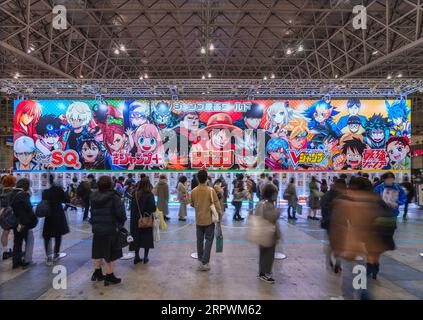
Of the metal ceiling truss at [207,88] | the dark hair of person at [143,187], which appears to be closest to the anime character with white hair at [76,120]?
the metal ceiling truss at [207,88]

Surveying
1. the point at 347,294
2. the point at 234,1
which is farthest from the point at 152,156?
the point at 347,294

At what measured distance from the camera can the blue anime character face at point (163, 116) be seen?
13984 mm

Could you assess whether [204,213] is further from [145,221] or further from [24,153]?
[24,153]

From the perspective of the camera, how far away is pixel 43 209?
15.9 feet

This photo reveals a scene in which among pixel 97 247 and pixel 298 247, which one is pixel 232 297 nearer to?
pixel 97 247

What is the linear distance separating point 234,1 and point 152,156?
27.0 ft

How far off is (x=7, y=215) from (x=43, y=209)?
66 centimetres

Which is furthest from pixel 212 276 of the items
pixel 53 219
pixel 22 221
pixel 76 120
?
pixel 76 120

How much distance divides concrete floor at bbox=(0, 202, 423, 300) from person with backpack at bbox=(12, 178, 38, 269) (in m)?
0.23

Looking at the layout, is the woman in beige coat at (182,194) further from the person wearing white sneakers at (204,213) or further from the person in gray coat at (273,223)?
the person in gray coat at (273,223)

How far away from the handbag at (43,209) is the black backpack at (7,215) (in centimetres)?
44

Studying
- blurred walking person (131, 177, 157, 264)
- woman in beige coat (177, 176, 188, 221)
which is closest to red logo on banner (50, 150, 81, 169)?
woman in beige coat (177, 176, 188, 221)

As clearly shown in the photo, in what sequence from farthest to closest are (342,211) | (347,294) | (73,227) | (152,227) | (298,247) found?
(73,227) → (298,247) → (152,227) → (347,294) → (342,211)

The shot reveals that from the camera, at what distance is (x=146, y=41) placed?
15227mm
